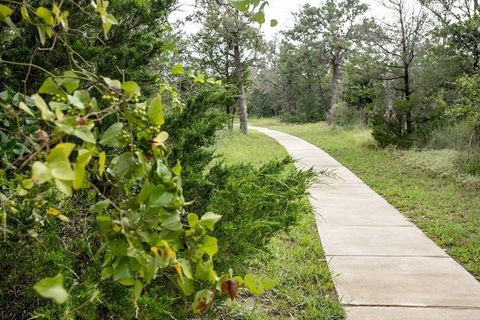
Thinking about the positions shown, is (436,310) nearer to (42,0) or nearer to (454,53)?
(42,0)

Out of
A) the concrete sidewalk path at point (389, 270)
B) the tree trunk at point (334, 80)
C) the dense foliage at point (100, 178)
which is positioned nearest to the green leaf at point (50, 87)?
the dense foliage at point (100, 178)

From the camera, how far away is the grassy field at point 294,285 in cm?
344

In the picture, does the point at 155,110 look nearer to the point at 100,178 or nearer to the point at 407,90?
the point at 100,178

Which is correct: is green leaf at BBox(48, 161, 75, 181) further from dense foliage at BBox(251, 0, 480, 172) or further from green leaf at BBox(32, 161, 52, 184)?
dense foliage at BBox(251, 0, 480, 172)

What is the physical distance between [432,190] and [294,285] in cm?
507

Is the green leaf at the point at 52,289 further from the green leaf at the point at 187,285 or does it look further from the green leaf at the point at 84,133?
the green leaf at the point at 187,285

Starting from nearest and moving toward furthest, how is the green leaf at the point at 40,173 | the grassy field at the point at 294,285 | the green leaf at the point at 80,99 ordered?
the green leaf at the point at 40,173 → the green leaf at the point at 80,99 → the grassy field at the point at 294,285

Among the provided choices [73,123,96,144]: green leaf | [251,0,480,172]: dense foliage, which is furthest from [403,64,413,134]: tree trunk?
[73,123,96,144]: green leaf

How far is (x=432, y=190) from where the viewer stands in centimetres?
815

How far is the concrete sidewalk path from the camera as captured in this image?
3568mm

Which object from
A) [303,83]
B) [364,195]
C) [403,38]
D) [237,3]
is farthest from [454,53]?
[303,83]

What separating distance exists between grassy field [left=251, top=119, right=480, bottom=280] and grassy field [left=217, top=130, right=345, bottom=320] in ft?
4.94

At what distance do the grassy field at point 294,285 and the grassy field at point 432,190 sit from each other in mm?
1504

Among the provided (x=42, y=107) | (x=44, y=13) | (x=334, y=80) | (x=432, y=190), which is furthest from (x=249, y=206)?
(x=334, y=80)
